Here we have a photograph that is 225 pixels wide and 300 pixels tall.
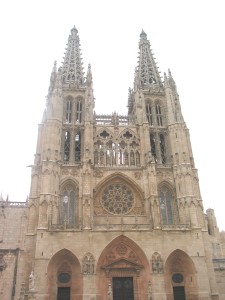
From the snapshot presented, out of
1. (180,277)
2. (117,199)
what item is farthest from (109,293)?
(117,199)

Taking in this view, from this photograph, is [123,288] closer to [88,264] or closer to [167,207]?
[88,264]

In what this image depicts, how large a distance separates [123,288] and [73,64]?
26068mm

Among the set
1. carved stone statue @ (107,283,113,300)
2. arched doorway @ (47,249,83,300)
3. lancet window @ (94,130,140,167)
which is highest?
lancet window @ (94,130,140,167)

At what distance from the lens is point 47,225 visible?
24.4m

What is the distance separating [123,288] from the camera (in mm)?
24078

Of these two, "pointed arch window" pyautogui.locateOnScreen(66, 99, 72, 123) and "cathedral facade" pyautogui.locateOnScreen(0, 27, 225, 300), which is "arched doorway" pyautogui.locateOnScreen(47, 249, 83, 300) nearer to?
"cathedral facade" pyautogui.locateOnScreen(0, 27, 225, 300)

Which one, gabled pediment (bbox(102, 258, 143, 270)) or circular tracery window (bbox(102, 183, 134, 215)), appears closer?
gabled pediment (bbox(102, 258, 143, 270))

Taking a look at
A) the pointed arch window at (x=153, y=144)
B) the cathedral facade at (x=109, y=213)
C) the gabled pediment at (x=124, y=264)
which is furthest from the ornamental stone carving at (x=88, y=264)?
the pointed arch window at (x=153, y=144)

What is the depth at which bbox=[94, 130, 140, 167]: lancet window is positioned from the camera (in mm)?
29438

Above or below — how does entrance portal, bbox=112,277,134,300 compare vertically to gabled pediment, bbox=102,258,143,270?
below

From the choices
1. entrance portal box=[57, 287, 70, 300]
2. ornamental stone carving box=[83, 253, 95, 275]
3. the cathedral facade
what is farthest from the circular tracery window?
entrance portal box=[57, 287, 70, 300]

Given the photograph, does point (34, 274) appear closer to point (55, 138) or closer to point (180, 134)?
point (55, 138)

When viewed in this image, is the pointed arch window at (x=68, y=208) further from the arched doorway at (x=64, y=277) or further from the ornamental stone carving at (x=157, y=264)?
the ornamental stone carving at (x=157, y=264)

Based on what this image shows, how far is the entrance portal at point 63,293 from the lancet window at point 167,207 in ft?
32.3
